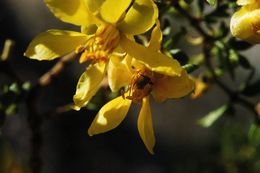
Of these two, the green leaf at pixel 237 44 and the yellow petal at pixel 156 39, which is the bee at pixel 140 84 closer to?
the yellow petal at pixel 156 39

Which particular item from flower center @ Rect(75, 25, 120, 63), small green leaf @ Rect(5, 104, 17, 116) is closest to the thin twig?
small green leaf @ Rect(5, 104, 17, 116)

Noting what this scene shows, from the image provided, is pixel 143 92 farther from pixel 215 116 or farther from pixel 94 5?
pixel 215 116

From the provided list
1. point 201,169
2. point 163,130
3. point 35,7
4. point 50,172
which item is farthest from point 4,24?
point 201,169

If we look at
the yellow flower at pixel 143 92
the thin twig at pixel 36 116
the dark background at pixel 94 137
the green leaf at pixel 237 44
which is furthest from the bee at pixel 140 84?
the dark background at pixel 94 137

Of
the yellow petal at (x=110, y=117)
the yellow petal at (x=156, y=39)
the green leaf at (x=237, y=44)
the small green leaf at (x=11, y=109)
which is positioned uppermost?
the yellow petal at (x=156, y=39)

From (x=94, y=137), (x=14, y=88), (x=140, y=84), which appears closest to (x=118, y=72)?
(x=140, y=84)

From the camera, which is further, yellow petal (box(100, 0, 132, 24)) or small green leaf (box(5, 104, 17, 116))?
small green leaf (box(5, 104, 17, 116))

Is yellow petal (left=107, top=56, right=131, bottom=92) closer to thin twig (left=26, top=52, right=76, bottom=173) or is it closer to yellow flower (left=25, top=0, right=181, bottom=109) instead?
yellow flower (left=25, top=0, right=181, bottom=109)
